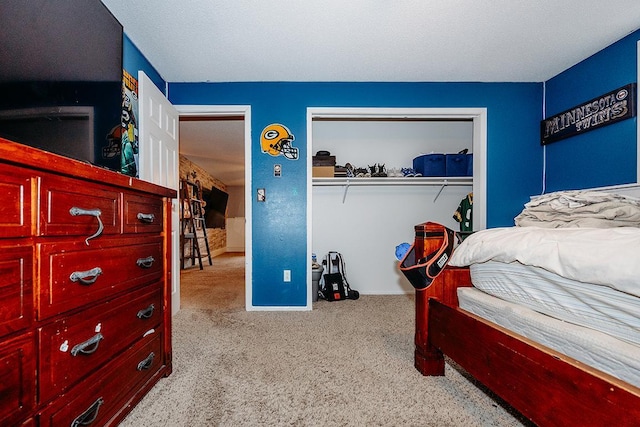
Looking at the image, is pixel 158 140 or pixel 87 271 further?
pixel 158 140

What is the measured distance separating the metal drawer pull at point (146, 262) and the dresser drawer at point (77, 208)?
213 millimetres

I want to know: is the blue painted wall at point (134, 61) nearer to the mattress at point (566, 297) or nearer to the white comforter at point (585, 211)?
the mattress at point (566, 297)

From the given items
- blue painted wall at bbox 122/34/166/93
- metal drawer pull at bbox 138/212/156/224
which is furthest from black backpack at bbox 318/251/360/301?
blue painted wall at bbox 122/34/166/93

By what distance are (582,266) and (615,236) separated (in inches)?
5.2

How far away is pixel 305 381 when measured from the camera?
5.30 ft

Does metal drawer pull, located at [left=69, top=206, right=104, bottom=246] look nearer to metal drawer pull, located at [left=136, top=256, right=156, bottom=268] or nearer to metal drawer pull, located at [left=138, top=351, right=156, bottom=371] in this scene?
metal drawer pull, located at [left=136, top=256, right=156, bottom=268]

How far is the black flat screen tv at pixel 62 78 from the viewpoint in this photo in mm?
1075


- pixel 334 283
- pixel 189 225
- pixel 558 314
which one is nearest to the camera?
pixel 558 314

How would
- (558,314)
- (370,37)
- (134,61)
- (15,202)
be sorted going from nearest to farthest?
(15,202) → (558,314) → (370,37) → (134,61)

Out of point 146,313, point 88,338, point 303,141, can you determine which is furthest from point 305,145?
point 88,338

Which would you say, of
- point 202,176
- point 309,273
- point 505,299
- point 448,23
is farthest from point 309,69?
point 202,176

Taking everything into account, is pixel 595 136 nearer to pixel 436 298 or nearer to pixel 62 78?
pixel 436 298

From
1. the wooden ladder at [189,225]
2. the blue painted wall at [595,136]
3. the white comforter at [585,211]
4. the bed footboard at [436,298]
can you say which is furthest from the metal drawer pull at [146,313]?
the wooden ladder at [189,225]

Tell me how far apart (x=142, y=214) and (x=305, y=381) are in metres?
1.16
